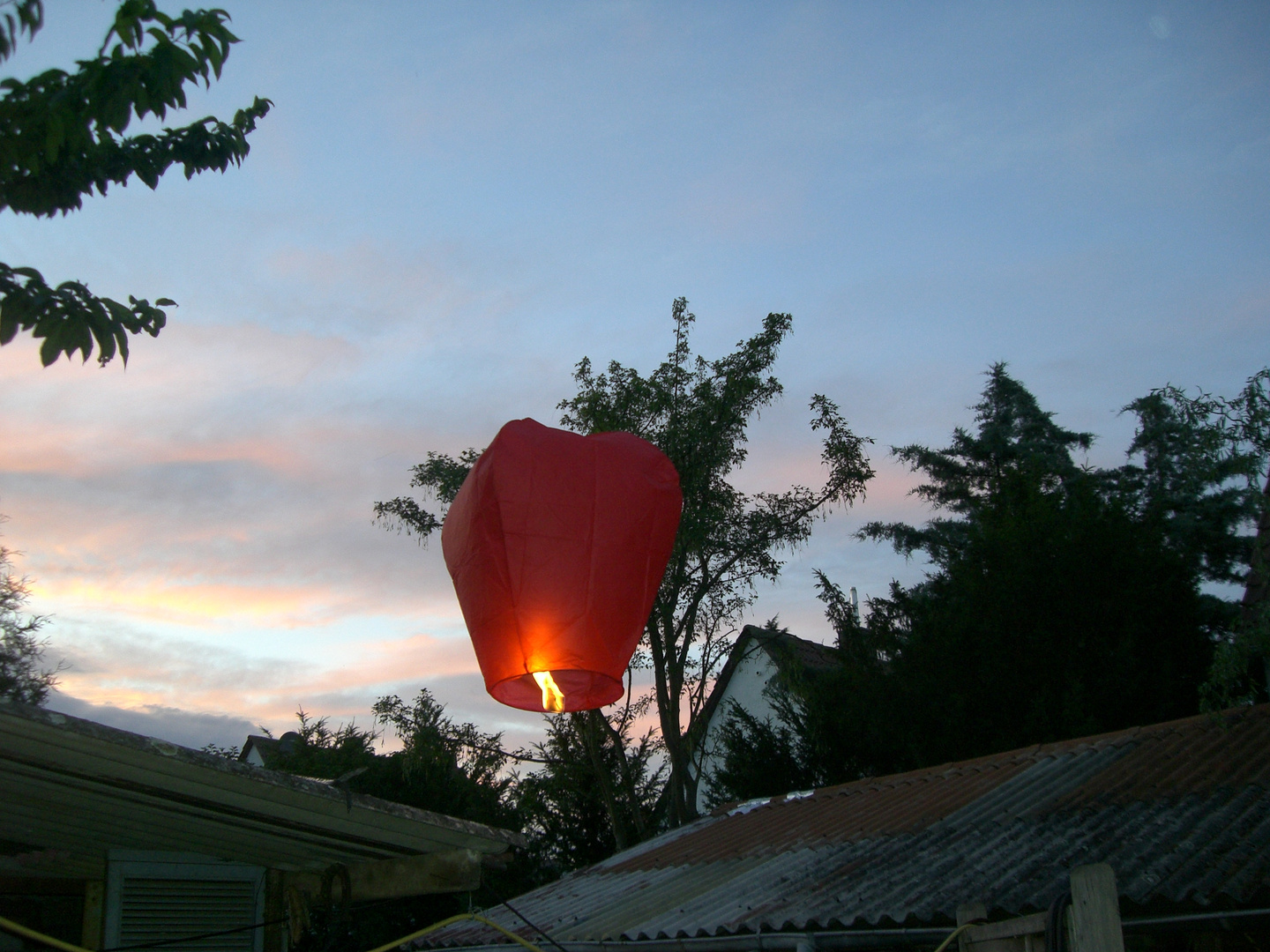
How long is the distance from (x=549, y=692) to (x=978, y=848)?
4.52 m

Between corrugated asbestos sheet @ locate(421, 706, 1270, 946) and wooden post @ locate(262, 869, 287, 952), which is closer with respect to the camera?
wooden post @ locate(262, 869, 287, 952)

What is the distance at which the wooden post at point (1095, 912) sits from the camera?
285 centimetres

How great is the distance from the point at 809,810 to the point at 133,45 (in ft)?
30.6

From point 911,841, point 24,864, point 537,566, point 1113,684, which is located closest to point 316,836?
point 24,864

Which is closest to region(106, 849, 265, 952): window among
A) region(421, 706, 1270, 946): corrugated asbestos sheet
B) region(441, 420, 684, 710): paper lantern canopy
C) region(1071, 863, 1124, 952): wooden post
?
region(441, 420, 684, 710): paper lantern canopy

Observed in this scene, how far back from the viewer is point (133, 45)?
9.52ft

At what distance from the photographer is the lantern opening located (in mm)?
3619

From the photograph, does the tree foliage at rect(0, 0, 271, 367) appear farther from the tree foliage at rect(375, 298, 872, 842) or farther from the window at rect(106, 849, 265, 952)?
the tree foliage at rect(375, 298, 872, 842)

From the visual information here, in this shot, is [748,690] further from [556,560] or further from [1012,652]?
[556,560]

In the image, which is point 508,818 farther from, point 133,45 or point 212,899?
point 133,45

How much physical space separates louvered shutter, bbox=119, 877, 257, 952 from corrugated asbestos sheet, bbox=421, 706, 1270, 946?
10.0ft

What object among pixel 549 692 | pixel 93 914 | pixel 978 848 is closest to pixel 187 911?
pixel 93 914

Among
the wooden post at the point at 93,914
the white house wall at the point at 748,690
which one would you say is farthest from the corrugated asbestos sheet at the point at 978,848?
the white house wall at the point at 748,690

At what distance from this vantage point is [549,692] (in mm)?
3664
